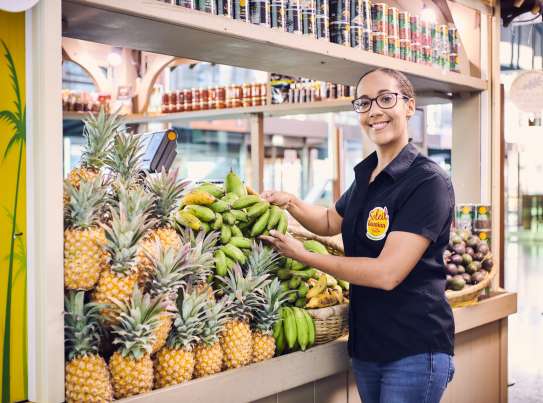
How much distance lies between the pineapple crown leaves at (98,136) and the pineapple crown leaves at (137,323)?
1.48ft

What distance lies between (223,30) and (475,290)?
204 centimetres

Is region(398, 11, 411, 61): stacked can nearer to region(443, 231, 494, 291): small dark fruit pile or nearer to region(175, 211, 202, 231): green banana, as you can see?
region(443, 231, 494, 291): small dark fruit pile

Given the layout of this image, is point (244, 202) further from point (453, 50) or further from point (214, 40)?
point (453, 50)

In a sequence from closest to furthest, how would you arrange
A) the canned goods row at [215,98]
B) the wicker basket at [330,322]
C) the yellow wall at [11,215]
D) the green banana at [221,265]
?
1. the yellow wall at [11,215]
2. the green banana at [221,265]
3. the wicker basket at [330,322]
4. the canned goods row at [215,98]

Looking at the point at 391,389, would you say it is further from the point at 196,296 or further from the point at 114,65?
the point at 114,65

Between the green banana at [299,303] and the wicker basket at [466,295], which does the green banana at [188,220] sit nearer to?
the green banana at [299,303]

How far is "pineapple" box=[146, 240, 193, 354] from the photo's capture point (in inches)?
87.7

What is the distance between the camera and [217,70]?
69.7 ft

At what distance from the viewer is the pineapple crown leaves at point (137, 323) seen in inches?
83.5

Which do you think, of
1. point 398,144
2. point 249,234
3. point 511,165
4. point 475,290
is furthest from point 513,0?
point 511,165

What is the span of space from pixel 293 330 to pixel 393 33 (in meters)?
1.78

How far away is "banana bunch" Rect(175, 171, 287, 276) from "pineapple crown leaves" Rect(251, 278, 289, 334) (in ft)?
0.48

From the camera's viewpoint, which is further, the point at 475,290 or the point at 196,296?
the point at 475,290

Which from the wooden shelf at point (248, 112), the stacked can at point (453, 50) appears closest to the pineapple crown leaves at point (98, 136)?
the stacked can at point (453, 50)
